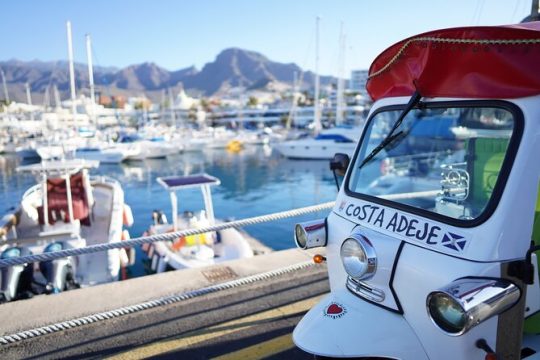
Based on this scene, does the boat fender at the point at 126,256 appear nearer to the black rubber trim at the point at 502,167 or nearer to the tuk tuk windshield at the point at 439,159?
the tuk tuk windshield at the point at 439,159

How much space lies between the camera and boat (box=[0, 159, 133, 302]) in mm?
8297

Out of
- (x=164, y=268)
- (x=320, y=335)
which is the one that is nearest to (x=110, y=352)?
(x=320, y=335)

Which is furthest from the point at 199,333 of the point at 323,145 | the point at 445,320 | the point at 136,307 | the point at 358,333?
the point at 323,145

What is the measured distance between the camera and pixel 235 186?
28.9 meters

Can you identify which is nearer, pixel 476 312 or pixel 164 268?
pixel 476 312

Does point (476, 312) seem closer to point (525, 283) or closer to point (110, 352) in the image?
point (525, 283)

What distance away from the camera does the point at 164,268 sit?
10.1 m

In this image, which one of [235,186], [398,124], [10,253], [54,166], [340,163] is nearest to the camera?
[398,124]

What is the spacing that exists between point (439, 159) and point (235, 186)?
1043 inches

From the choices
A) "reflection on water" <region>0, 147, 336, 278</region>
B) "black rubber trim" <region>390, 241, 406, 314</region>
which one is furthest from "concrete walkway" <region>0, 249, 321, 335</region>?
"reflection on water" <region>0, 147, 336, 278</region>

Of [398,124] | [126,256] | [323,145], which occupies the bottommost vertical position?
[126,256]

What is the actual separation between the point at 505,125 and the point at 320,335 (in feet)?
4.79

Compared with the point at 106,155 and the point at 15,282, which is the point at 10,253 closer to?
the point at 15,282

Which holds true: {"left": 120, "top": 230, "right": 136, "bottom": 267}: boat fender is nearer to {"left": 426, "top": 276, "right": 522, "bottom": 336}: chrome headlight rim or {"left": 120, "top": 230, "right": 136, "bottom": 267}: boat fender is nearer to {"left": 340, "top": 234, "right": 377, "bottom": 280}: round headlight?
{"left": 340, "top": 234, "right": 377, "bottom": 280}: round headlight
